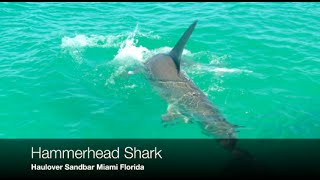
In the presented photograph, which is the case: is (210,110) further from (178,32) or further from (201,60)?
(178,32)

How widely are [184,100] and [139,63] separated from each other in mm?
7190

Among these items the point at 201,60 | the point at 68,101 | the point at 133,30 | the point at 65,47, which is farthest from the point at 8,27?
the point at 201,60

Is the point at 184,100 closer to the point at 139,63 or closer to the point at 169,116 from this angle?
the point at 169,116

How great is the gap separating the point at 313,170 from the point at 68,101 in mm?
14652

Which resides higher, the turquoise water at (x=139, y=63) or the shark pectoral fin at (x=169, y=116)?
the turquoise water at (x=139, y=63)
